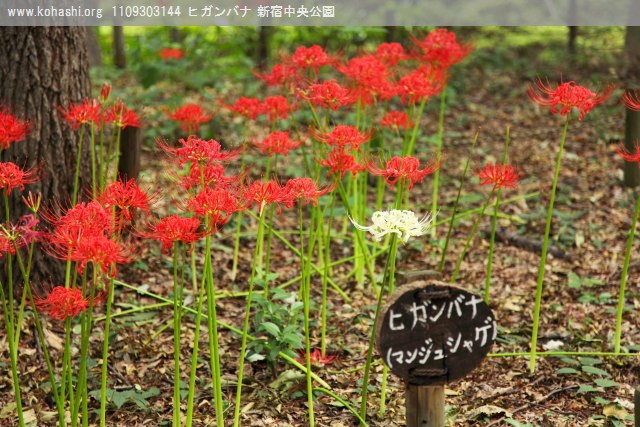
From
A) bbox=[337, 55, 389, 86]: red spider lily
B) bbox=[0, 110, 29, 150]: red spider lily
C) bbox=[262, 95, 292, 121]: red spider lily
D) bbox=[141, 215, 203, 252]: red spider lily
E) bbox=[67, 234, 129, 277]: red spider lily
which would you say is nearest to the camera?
bbox=[67, 234, 129, 277]: red spider lily

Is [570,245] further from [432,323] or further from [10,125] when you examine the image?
[10,125]

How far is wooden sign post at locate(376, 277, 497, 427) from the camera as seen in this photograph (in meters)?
2.41

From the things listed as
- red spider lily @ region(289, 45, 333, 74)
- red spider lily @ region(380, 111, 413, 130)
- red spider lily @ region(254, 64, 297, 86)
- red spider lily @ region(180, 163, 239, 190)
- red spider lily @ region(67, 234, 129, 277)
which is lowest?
red spider lily @ region(67, 234, 129, 277)

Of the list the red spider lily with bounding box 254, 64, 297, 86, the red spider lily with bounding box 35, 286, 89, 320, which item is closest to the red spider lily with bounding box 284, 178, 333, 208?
the red spider lily with bounding box 35, 286, 89, 320

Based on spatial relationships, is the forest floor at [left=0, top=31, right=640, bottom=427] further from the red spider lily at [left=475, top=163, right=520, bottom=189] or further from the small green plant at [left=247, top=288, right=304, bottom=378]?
the red spider lily at [left=475, top=163, right=520, bottom=189]

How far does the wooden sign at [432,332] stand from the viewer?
2410 mm

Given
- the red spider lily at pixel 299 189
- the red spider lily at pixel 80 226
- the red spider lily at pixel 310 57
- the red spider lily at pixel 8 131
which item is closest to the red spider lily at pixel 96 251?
the red spider lily at pixel 80 226

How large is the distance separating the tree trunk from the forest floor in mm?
678

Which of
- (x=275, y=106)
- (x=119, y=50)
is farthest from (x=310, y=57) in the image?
(x=119, y=50)

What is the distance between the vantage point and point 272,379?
346 cm

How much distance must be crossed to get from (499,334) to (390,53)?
64.7 inches

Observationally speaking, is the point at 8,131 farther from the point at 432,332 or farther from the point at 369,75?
the point at 432,332

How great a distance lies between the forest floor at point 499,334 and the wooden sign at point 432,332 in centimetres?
73

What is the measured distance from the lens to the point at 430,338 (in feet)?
8.05
